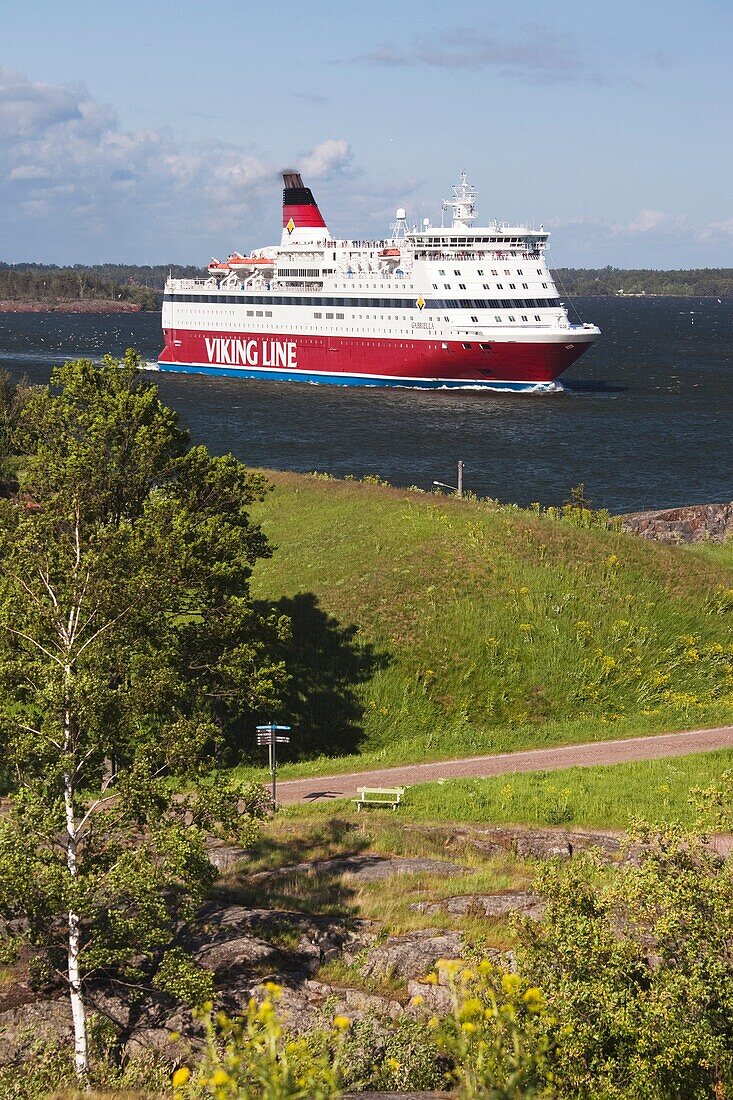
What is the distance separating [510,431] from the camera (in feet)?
256

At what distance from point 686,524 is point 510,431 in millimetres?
34611

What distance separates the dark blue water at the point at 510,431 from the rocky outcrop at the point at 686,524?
36.7ft

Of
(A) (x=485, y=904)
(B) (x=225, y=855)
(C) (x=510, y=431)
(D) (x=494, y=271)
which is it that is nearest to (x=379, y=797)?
(B) (x=225, y=855)

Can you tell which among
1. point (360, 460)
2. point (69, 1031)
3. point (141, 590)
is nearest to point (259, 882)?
point (69, 1031)

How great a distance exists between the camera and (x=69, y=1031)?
12406mm

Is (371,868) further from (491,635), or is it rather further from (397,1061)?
(491,635)

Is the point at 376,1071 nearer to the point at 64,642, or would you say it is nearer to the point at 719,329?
the point at 64,642

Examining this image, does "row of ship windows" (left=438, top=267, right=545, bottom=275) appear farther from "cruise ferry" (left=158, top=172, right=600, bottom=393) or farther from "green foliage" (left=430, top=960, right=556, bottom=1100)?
"green foliage" (left=430, top=960, right=556, bottom=1100)

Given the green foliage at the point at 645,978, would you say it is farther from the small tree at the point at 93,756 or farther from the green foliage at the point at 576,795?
the green foliage at the point at 576,795

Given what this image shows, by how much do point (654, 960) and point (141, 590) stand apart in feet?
25.9

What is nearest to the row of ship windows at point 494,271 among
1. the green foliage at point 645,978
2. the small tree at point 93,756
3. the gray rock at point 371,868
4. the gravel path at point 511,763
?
the gravel path at point 511,763

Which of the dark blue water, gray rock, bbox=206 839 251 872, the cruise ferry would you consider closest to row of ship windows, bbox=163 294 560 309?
the cruise ferry

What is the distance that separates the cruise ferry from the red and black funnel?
0.13 meters

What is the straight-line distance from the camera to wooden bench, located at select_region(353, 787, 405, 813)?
22.0 metres
